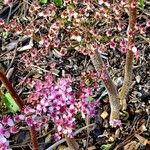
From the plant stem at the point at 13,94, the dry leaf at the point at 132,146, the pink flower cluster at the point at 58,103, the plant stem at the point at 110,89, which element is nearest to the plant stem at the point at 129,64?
the plant stem at the point at 110,89

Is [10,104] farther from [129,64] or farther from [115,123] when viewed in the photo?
[129,64]

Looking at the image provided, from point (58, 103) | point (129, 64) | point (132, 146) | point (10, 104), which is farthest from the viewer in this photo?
point (10, 104)

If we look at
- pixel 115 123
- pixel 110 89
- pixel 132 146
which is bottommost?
pixel 132 146

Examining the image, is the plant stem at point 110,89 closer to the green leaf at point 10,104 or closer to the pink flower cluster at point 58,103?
the pink flower cluster at point 58,103

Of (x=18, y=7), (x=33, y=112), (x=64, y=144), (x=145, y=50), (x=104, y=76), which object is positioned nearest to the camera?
(x=33, y=112)

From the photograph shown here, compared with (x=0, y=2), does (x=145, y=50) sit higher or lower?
lower

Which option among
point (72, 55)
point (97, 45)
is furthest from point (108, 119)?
point (97, 45)

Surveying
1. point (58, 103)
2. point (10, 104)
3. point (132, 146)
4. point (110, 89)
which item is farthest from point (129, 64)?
point (10, 104)

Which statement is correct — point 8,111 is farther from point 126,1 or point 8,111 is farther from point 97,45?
point 126,1

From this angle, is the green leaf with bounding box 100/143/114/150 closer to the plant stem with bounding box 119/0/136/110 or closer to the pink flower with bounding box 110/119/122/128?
the pink flower with bounding box 110/119/122/128
